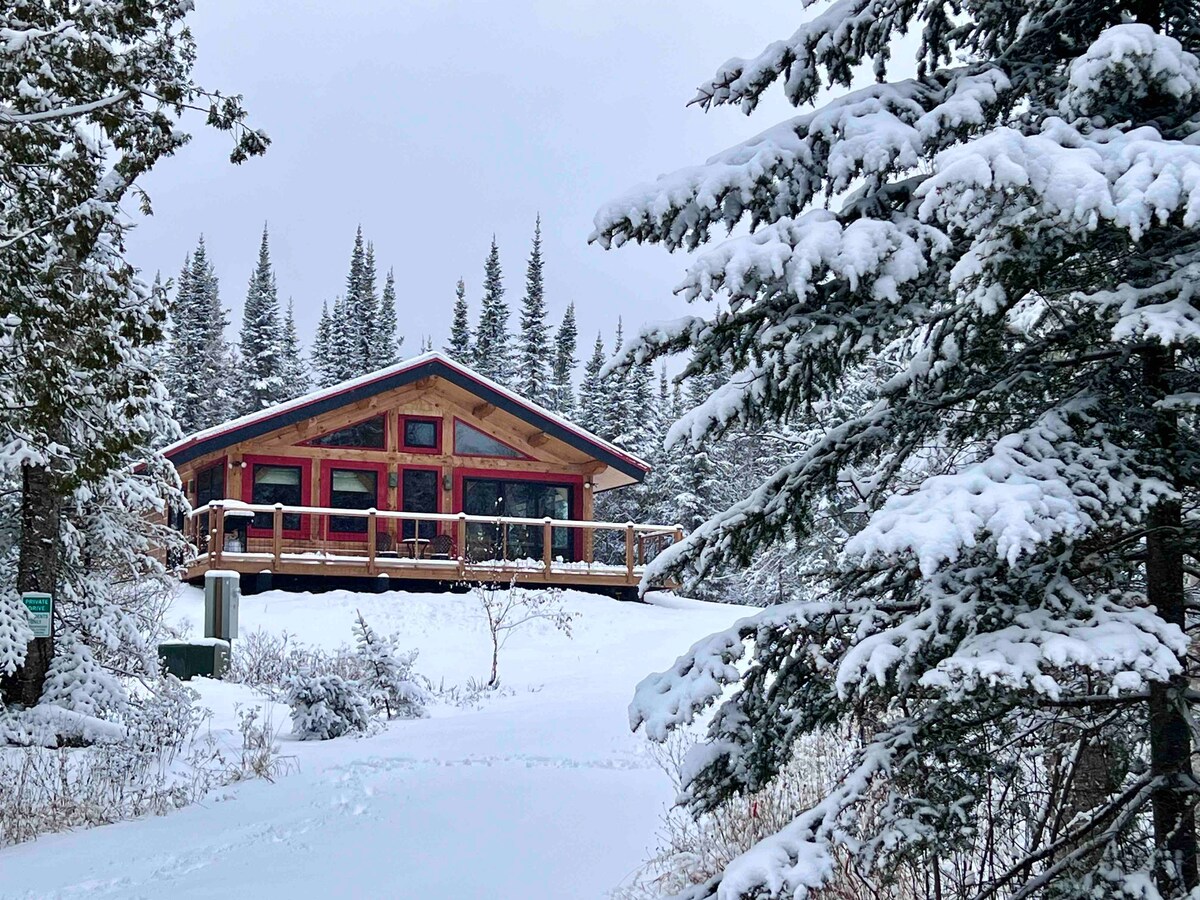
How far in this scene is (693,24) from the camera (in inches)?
241

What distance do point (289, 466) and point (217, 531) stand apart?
433 centimetres

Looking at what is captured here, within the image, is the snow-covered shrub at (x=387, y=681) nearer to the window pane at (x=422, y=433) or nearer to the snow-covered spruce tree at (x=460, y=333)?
the window pane at (x=422, y=433)

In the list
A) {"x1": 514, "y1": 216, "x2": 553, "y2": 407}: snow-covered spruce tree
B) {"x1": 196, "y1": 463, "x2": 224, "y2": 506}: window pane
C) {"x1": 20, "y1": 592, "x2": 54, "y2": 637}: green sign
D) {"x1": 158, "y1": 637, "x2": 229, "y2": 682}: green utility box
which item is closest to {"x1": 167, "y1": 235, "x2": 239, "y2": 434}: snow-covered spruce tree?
{"x1": 514, "y1": 216, "x2": 553, "y2": 407}: snow-covered spruce tree

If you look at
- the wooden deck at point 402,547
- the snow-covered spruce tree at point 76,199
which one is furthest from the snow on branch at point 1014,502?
the wooden deck at point 402,547

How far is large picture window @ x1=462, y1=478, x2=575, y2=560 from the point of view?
1038 inches

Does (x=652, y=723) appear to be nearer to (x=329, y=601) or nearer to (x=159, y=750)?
(x=159, y=750)

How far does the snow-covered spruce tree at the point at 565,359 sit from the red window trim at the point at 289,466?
25770 mm

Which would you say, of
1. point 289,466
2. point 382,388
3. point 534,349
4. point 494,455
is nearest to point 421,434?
point 494,455

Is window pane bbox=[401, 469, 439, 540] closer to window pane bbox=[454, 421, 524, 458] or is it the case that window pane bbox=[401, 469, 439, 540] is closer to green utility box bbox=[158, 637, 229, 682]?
window pane bbox=[454, 421, 524, 458]

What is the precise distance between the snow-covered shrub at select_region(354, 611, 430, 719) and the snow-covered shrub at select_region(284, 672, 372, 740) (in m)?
1.22

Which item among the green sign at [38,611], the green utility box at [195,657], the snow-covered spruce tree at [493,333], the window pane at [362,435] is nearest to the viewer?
the green sign at [38,611]

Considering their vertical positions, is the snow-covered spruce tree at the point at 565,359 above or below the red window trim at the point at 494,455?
above

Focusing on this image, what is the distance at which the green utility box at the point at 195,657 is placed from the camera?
44.9 feet

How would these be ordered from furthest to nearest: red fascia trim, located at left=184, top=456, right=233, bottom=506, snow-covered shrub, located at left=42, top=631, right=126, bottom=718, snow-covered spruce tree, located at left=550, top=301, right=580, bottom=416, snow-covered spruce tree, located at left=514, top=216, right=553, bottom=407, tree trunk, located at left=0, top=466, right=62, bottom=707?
snow-covered spruce tree, located at left=550, top=301, right=580, bottom=416 → snow-covered spruce tree, located at left=514, top=216, right=553, bottom=407 → red fascia trim, located at left=184, top=456, right=233, bottom=506 → tree trunk, located at left=0, top=466, right=62, bottom=707 → snow-covered shrub, located at left=42, top=631, right=126, bottom=718
